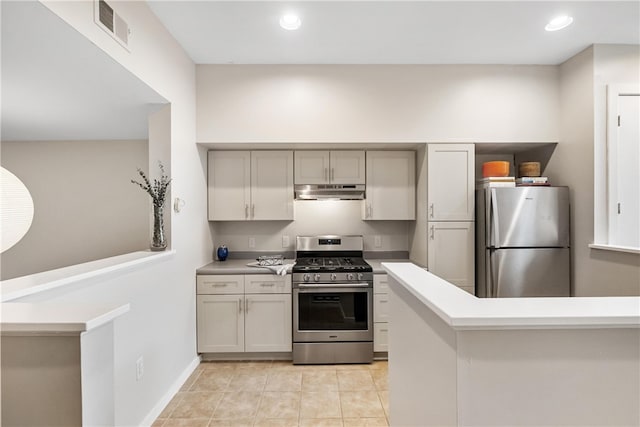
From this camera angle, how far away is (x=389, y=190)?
3365 millimetres

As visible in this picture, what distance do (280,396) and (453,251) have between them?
204 cm

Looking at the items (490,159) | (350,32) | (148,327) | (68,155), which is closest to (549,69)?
(490,159)

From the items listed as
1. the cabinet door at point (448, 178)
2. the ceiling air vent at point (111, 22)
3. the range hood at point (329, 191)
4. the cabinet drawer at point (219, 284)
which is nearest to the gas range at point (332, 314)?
the cabinet drawer at point (219, 284)

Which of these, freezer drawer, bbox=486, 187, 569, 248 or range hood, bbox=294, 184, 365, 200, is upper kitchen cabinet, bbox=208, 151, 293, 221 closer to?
range hood, bbox=294, 184, 365, 200

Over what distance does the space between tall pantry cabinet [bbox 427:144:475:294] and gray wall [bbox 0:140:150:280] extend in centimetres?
306

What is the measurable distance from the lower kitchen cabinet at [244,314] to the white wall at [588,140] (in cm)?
270

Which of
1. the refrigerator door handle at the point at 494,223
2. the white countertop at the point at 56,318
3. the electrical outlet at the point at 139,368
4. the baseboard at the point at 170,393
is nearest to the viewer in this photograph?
the white countertop at the point at 56,318

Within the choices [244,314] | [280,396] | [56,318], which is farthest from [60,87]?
[280,396]

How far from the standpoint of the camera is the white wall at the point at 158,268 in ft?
5.56

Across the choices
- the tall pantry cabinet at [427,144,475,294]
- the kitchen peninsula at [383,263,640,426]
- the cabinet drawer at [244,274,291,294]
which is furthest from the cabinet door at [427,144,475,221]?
the kitchen peninsula at [383,263,640,426]

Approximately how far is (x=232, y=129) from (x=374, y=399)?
2666 mm

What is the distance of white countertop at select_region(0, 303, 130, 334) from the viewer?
2.40 ft

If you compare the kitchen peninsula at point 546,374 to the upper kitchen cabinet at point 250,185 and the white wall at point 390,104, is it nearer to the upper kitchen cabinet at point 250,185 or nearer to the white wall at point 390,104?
the white wall at point 390,104

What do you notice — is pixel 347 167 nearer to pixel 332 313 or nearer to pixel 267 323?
pixel 332 313
